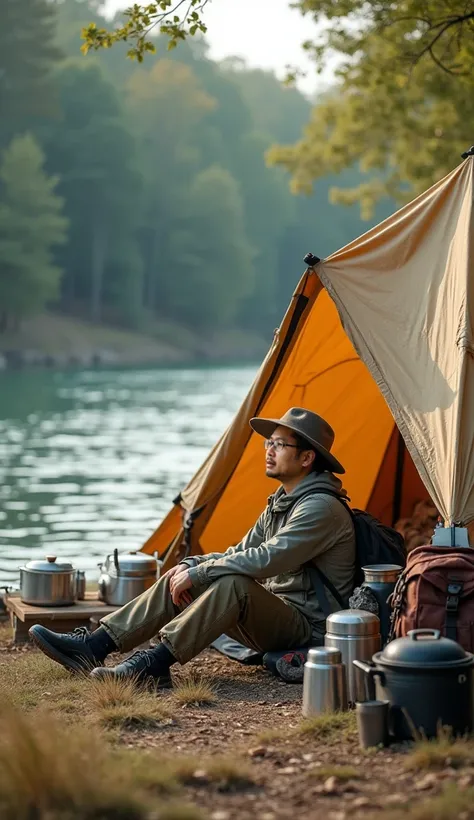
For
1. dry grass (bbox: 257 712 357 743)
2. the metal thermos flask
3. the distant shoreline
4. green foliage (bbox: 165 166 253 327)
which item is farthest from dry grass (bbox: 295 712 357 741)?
green foliage (bbox: 165 166 253 327)

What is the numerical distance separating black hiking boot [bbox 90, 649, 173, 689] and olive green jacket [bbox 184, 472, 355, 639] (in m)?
0.39

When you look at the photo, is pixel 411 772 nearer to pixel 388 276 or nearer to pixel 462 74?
pixel 388 276

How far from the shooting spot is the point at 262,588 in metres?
5.19

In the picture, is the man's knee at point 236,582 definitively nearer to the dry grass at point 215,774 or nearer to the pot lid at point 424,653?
the pot lid at point 424,653

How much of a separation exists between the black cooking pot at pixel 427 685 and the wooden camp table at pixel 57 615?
8.61 ft

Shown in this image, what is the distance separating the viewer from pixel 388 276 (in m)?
5.88

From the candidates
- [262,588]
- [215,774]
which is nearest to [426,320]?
[262,588]

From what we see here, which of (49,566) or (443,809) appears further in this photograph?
(49,566)

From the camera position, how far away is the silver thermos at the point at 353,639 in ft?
15.6

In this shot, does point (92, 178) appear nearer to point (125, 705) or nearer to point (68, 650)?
point (68, 650)

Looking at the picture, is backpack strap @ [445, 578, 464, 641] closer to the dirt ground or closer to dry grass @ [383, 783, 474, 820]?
the dirt ground

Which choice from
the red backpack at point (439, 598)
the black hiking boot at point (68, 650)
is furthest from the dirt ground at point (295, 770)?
the black hiking boot at point (68, 650)

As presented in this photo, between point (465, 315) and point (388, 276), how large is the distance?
58 centimetres

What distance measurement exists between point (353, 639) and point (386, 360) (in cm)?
149
